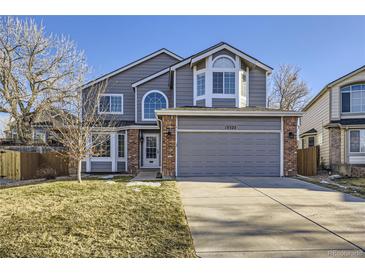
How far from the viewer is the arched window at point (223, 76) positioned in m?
13.6

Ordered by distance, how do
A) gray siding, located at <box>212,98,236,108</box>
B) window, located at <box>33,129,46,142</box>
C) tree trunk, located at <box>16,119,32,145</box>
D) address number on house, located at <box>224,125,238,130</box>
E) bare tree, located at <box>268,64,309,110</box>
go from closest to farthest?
address number on house, located at <box>224,125,238,130</box> → gray siding, located at <box>212,98,236,108</box> → tree trunk, located at <box>16,119,32,145</box> → window, located at <box>33,129,46,142</box> → bare tree, located at <box>268,64,309,110</box>

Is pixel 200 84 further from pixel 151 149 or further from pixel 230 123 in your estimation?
pixel 151 149

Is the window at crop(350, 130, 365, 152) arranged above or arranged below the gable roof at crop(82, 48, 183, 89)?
below

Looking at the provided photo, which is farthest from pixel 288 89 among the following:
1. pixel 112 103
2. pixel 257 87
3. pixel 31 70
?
pixel 31 70

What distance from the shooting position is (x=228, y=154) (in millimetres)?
11336

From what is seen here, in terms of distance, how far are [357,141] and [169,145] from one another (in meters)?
13.2

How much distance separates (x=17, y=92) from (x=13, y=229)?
50.3ft

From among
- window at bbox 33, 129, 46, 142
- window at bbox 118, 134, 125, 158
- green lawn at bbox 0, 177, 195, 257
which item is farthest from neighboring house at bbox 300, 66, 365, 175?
window at bbox 33, 129, 46, 142

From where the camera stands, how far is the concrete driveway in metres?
3.67

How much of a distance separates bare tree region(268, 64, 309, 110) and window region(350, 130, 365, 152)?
51.9 feet

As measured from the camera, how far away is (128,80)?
1702 centimetres

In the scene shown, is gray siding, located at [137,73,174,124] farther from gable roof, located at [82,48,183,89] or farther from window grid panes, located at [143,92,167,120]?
gable roof, located at [82,48,183,89]
